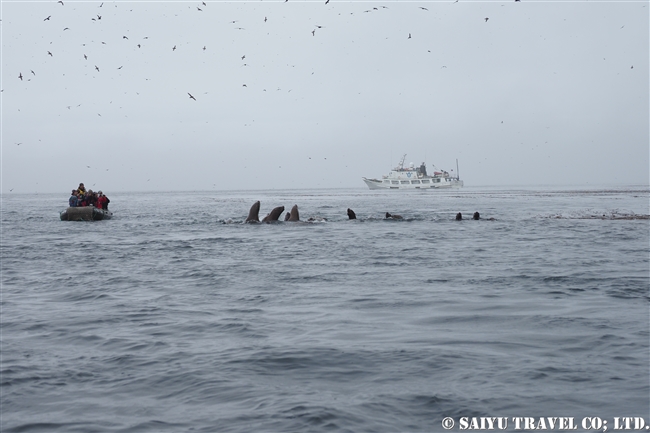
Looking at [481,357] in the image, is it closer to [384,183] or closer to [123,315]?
[123,315]

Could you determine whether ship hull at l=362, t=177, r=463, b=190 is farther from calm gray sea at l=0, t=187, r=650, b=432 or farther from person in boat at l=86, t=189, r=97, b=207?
calm gray sea at l=0, t=187, r=650, b=432

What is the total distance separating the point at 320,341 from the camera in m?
8.77

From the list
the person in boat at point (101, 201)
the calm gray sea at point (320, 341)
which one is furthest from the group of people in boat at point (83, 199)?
the calm gray sea at point (320, 341)

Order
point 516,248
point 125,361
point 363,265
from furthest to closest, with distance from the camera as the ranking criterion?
point 516,248 → point 363,265 → point 125,361

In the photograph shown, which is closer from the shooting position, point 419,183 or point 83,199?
point 83,199

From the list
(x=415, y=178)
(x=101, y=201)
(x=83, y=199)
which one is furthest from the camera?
(x=415, y=178)

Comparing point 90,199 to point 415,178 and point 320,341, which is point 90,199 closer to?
point 320,341

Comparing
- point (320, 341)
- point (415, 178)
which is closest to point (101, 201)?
point (320, 341)

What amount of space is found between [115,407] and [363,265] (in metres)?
11.6

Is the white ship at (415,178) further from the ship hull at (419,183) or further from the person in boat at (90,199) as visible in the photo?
the person in boat at (90,199)

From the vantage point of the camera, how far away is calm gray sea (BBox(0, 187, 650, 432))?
6.16m

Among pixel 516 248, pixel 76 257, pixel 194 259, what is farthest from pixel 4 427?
pixel 516 248

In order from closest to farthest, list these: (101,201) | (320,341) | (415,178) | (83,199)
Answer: (320,341), (83,199), (101,201), (415,178)

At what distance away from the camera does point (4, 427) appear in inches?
227
